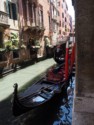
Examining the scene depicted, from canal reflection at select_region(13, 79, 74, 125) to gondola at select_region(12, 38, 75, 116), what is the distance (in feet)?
1.06

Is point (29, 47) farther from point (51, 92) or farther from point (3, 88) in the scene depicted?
point (51, 92)

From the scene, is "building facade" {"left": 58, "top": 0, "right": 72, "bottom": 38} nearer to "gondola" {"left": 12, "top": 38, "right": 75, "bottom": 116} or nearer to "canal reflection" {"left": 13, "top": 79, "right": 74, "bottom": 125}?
"gondola" {"left": 12, "top": 38, "right": 75, "bottom": 116}

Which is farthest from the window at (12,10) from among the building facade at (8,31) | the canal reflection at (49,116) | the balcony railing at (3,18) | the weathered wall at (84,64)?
the weathered wall at (84,64)

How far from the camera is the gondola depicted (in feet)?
14.9

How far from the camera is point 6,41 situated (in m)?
11.8

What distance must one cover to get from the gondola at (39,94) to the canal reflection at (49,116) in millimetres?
323

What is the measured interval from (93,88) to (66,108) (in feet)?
11.4

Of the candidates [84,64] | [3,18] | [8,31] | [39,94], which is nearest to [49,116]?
[39,94]

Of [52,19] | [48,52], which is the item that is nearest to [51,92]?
[48,52]

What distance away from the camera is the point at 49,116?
5363mm

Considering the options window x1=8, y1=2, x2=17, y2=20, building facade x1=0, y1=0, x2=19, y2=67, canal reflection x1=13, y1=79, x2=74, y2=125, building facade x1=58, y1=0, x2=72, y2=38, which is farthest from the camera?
building facade x1=58, y1=0, x2=72, y2=38

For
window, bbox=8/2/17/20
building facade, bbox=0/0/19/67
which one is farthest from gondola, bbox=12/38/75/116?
window, bbox=8/2/17/20

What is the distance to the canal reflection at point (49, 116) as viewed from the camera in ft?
16.4

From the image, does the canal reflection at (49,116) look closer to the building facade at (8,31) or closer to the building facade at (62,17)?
the building facade at (8,31)
